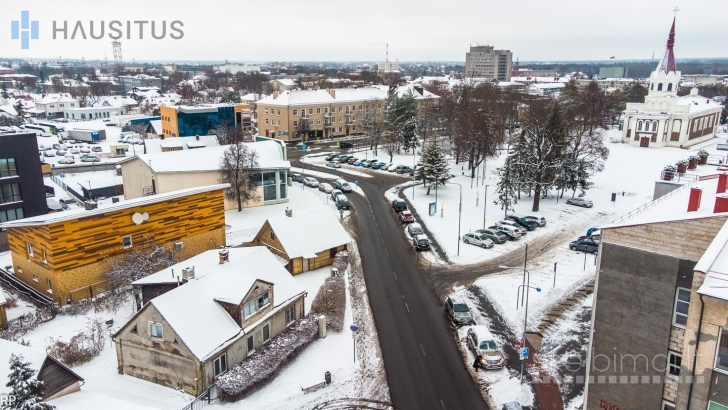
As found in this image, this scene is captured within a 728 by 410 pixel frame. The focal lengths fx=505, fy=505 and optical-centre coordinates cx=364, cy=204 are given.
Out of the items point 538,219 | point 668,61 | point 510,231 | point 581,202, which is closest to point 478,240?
point 510,231

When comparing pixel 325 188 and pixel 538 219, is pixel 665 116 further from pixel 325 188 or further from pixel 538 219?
pixel 325 188

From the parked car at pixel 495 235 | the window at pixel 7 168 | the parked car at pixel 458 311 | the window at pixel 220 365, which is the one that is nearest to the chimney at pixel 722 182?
the parked car at pixel 458 311

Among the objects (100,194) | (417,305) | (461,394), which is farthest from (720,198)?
(100,194)

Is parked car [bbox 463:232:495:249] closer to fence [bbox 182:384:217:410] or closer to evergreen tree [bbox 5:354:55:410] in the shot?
fence [bbox 182:384:217:410]

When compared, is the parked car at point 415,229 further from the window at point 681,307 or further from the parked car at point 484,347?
the window at point 681,307

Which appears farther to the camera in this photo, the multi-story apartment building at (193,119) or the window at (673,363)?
the multi-story apartment building at (193,119)

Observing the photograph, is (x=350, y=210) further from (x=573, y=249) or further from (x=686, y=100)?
(x=686, y=100)

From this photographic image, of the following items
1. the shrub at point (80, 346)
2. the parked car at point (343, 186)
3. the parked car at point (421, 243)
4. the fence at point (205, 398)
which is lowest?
the fence at point (205, 398)
